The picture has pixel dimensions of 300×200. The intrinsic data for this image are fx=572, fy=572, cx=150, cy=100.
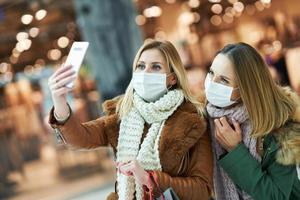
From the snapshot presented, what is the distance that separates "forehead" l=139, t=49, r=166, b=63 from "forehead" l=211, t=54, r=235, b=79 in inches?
9.4

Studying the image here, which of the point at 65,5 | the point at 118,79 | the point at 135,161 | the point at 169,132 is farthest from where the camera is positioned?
the point at 65,5

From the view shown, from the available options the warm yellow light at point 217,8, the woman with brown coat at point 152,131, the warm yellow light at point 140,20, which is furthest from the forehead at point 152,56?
the warm yellow light at point 217,8

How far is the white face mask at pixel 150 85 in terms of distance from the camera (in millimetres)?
2496

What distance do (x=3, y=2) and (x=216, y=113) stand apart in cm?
496

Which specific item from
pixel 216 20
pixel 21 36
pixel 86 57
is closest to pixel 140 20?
pixel 86 57

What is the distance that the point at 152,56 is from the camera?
2.52m

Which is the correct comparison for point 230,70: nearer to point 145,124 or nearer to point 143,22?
point 145,124

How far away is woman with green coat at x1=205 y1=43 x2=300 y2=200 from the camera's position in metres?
2.42

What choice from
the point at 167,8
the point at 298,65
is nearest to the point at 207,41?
the point at 167,8

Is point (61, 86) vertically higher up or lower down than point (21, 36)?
lower down

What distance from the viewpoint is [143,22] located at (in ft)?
23.5

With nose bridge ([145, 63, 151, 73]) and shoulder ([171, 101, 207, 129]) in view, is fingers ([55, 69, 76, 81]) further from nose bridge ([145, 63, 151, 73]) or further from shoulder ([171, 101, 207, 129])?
shoulder ([171, 101, 207, 129])

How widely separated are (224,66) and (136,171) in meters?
0.62

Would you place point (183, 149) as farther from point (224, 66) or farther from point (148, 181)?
point (224, 66)
